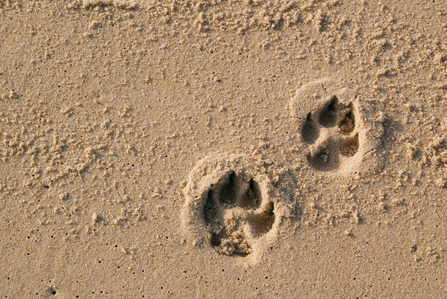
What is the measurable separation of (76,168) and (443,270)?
5.55 feet

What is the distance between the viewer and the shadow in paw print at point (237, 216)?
190 cm

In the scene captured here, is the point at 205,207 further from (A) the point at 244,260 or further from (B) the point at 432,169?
(B) the point at 432,169

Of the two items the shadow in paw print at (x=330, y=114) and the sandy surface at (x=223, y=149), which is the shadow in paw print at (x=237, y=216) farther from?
the shadow in paw print at (x=330, y=114)

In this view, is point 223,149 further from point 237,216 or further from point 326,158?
point 326,158

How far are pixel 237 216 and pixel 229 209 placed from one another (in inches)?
1.9

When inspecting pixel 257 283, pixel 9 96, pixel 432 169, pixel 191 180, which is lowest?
pixel 257 283

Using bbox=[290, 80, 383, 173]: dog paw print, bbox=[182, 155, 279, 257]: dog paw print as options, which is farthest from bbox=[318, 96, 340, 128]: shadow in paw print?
bbox=[182, 155, 279, 257]: dog paw print

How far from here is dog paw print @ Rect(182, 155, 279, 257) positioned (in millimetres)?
1895

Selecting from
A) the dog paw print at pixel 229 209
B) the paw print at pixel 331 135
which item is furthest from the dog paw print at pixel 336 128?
the dog paw print at pixel 229 209

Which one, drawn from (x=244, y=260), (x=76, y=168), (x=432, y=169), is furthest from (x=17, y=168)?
(x=432, y=169)

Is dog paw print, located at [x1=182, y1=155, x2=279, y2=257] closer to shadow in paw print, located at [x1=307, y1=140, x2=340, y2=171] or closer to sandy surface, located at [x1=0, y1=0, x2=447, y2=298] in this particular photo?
sandy surface, located at [x1=0, y1=0, x2=447, y2=298]

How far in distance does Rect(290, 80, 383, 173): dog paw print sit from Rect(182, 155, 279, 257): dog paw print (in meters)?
0.28

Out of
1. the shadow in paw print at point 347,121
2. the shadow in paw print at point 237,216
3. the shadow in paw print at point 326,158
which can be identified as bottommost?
the shadow in paw print at point 237,216

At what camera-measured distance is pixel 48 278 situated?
190 cm
